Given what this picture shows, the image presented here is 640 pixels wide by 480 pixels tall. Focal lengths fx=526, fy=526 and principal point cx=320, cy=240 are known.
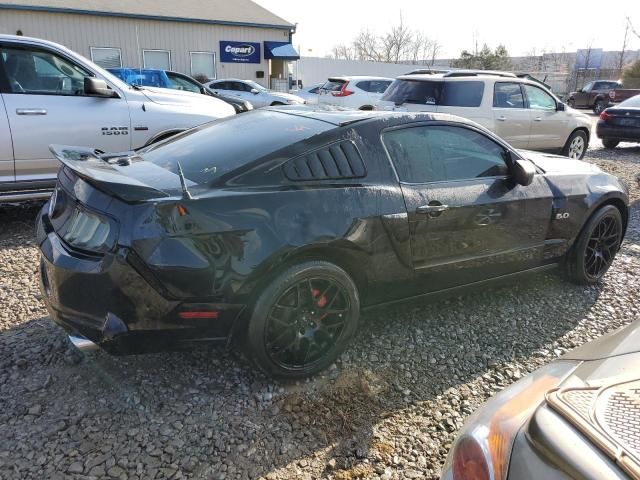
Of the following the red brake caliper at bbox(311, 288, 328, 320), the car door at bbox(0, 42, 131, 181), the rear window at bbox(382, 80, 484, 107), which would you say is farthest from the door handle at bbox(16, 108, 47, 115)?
the rear window at bbox(382, 80, 484, 107)

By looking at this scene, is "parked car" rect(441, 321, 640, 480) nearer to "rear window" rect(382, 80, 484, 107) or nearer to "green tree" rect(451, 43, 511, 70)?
"rear window" rect(382, 80, 484, 107)

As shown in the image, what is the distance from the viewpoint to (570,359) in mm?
1852

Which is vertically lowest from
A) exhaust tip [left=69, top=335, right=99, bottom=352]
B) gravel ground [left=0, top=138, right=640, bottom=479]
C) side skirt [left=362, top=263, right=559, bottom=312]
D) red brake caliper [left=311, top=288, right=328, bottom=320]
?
gravel ground [left=0, top=138, right=640, bottom=479]

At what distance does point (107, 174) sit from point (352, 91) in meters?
13.1

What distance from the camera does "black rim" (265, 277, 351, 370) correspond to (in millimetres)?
2822

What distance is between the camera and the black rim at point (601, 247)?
433 cm

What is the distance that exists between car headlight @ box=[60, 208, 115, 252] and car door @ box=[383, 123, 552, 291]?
168 cm

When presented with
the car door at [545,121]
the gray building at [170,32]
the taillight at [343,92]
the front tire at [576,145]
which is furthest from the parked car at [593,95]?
the car door at [545,121]

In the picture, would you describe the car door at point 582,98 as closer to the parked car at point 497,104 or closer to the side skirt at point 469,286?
the parked car at point 497,104

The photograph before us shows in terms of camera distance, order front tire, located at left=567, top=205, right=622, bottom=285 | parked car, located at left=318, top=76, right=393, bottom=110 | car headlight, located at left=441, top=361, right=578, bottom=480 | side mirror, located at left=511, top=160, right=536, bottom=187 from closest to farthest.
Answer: car headlight, located at left=441, top=361, right=578, bottom=480, side mirror, located at left=511, top=160, right=536, bottom=187, front tire, located at left=567, top=205, right=622, bottom=285, parked car, located at left=318, top=76, right=393, bottom=110

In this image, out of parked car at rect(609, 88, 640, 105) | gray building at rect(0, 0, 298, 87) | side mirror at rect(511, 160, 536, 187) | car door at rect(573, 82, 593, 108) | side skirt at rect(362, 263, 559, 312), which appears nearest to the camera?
side skirt at rect(362, 263, 559, 312)

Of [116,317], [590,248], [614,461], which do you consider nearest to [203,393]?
[116,317]

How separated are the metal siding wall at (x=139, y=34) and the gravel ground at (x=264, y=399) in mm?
20332

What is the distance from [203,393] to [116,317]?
675 millimetres
